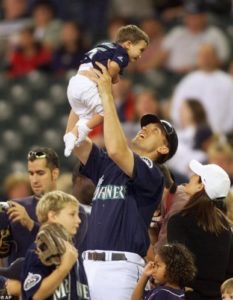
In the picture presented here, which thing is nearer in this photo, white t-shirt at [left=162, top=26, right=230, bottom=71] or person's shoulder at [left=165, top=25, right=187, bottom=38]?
white t-shirt at [left=162, top=26, right=230, bottom=71]

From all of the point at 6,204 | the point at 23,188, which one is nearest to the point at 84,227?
the point at 6,204

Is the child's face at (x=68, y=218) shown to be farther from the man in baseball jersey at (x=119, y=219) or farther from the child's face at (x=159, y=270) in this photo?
the child's face at (x=159, y=270)

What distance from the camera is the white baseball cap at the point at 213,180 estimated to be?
7.55 m

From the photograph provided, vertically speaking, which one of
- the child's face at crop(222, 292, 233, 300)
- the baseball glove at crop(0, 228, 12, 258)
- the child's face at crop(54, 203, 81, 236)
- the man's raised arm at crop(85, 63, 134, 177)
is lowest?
the child's face at crop(222, 292, 233, 300)

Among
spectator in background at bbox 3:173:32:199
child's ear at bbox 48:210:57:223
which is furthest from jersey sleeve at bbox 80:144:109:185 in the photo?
spectator in background at bbox 3:173:32:199

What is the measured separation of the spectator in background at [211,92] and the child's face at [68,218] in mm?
6221

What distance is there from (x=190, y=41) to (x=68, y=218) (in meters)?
7.26

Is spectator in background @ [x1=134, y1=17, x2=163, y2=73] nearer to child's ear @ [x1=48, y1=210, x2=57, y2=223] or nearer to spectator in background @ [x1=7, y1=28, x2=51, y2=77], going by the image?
spectator in background @ [x1=7, y1=28, x2=51, y2=77]

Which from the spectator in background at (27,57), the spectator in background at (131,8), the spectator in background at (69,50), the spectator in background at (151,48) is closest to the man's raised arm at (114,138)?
the spectator in background at (151,48)

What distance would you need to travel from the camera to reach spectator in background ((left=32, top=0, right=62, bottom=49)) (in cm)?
1533

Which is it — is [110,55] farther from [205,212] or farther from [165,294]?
[165,294]

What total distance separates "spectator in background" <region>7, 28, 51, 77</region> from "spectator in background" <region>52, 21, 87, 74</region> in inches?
5.0

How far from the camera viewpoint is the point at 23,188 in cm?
1080

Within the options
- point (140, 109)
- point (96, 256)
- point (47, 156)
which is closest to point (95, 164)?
point (96, 256)
